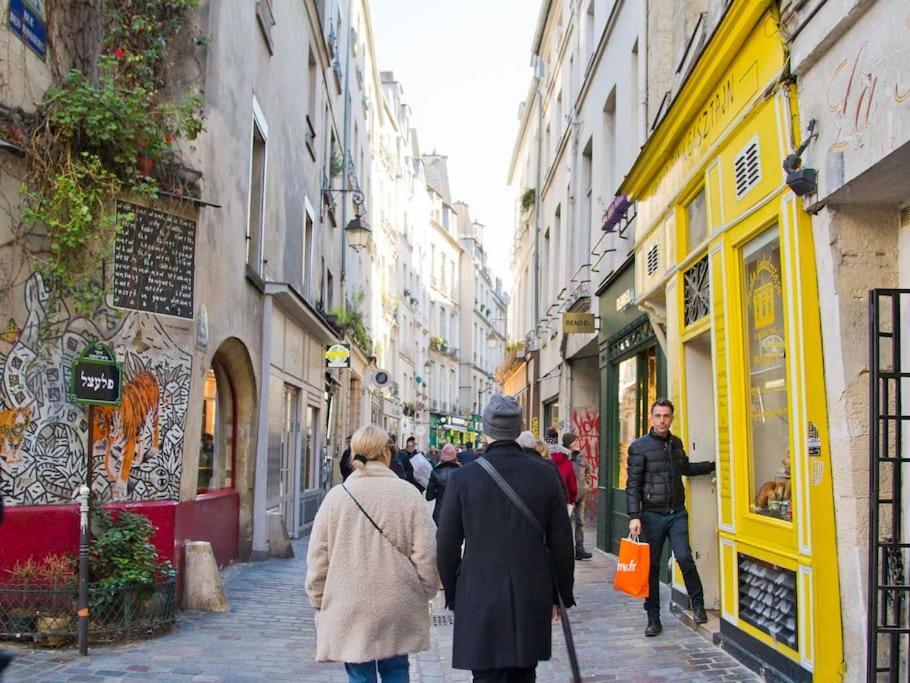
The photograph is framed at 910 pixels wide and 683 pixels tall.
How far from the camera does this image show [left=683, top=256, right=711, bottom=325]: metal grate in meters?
7.34

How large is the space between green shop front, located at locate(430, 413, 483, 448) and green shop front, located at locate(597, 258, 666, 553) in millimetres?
34128

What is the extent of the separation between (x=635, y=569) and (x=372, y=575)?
286cm

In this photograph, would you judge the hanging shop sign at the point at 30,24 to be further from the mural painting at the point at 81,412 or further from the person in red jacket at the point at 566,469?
the person in red jacket at the point at 566,469

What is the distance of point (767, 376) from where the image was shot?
598 centimetres

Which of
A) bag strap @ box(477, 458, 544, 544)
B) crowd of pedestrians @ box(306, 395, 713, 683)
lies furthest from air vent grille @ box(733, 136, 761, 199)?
bag strap @ box(477, 458, 544, 544)

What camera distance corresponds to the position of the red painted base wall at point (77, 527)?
7.11m

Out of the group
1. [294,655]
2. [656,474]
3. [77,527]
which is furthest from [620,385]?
[77,527]

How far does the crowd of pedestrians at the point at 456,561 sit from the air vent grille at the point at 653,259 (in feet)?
16.0

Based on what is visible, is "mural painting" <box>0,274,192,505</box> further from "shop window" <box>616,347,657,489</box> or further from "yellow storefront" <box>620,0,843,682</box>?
"shop window" <box>616,347,657,489</box>

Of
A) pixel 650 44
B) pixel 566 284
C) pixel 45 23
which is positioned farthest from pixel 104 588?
pixel 566 284

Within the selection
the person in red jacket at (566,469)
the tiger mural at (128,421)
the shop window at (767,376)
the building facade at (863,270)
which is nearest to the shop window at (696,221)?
the shop window at (767,376)

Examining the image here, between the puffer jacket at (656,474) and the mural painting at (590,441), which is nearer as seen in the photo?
the puffer jacket at (656,474)

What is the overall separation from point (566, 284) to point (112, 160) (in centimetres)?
1109

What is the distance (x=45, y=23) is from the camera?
7.68m
